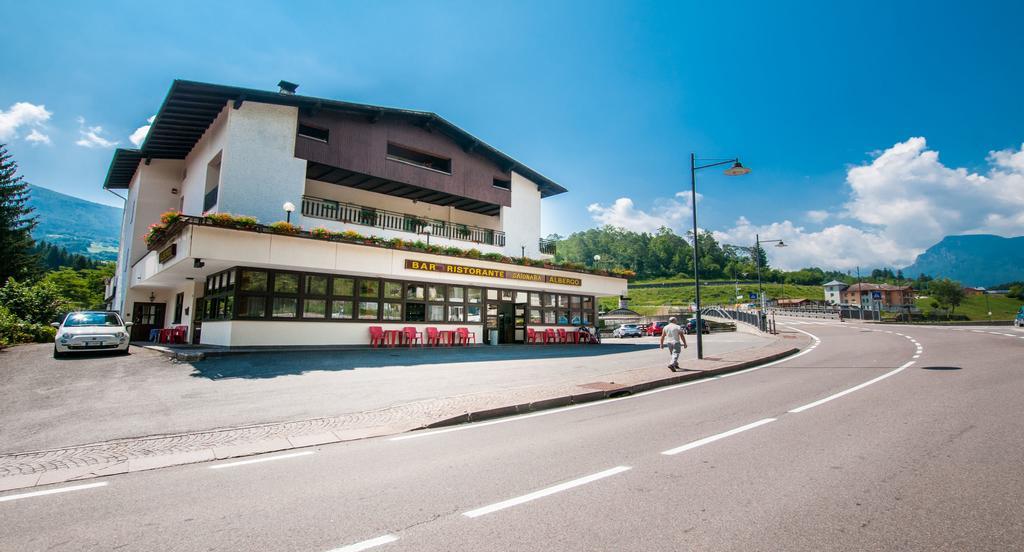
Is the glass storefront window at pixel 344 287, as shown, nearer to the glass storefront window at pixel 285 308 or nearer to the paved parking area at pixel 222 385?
the glass storefront window at pixel 285 308

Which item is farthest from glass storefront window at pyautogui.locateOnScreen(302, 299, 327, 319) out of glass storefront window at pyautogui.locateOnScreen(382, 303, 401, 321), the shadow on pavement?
glass storefront window at pyautogui.locateOnScreen(382, 303, 401, 321)

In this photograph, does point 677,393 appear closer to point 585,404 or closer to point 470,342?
point 585,404

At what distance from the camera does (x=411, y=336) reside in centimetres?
2069

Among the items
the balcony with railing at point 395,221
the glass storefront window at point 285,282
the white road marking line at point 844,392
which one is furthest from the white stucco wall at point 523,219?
the white road marking line at point 844,392

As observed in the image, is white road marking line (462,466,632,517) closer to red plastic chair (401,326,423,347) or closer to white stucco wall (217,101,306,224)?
red plastic chair (401,326,423,347)

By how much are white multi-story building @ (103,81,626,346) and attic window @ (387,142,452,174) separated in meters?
0.08

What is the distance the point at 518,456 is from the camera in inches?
220

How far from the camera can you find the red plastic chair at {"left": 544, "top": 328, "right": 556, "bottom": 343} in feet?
86.5

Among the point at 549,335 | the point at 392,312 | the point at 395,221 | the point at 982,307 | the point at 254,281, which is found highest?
the point at 395,221

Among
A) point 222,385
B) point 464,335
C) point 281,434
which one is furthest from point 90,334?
point 281,434

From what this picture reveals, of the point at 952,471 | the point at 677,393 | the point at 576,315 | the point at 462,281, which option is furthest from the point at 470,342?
the point at 952,471

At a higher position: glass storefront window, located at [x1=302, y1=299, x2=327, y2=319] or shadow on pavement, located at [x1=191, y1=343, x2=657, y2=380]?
glass storefront window, located at [x1=302, y1=299, x2=327, y2=319]

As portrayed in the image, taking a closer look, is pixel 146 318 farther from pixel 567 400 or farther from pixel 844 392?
pixel 844 392

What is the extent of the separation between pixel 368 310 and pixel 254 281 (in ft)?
14.7
